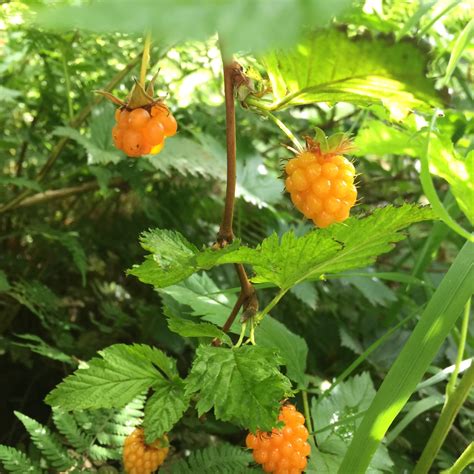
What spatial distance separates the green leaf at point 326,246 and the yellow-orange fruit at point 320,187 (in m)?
0.04

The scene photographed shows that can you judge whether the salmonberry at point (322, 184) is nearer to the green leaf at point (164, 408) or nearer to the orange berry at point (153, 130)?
the orange berry at point (153, 130)

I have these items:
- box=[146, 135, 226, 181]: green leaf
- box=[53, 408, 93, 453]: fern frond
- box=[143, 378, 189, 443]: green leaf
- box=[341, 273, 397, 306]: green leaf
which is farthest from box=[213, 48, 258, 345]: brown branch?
box=[341, 273, 397, 306]: green leaf

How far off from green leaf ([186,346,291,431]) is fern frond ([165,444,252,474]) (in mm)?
265

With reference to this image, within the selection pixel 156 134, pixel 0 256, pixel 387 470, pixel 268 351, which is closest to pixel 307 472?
pixel 387 470

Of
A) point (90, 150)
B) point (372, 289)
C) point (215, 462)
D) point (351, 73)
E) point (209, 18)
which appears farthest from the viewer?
point (372, 289)

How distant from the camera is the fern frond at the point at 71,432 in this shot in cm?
91

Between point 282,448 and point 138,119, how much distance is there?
43cm

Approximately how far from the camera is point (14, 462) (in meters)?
0.83

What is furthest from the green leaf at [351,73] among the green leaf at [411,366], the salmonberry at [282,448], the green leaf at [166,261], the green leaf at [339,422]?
the green leaf at [339,422]

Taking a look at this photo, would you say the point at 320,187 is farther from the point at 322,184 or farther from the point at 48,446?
the point at 48,446

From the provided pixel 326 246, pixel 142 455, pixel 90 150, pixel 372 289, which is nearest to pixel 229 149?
pixel 326 246

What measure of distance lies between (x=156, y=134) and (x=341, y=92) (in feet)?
0.62

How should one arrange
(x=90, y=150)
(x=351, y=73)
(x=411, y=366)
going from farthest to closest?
(x=90, y=150) < (x=411, y=366) < (x=351, y=73)

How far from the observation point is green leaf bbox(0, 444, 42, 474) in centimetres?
82
